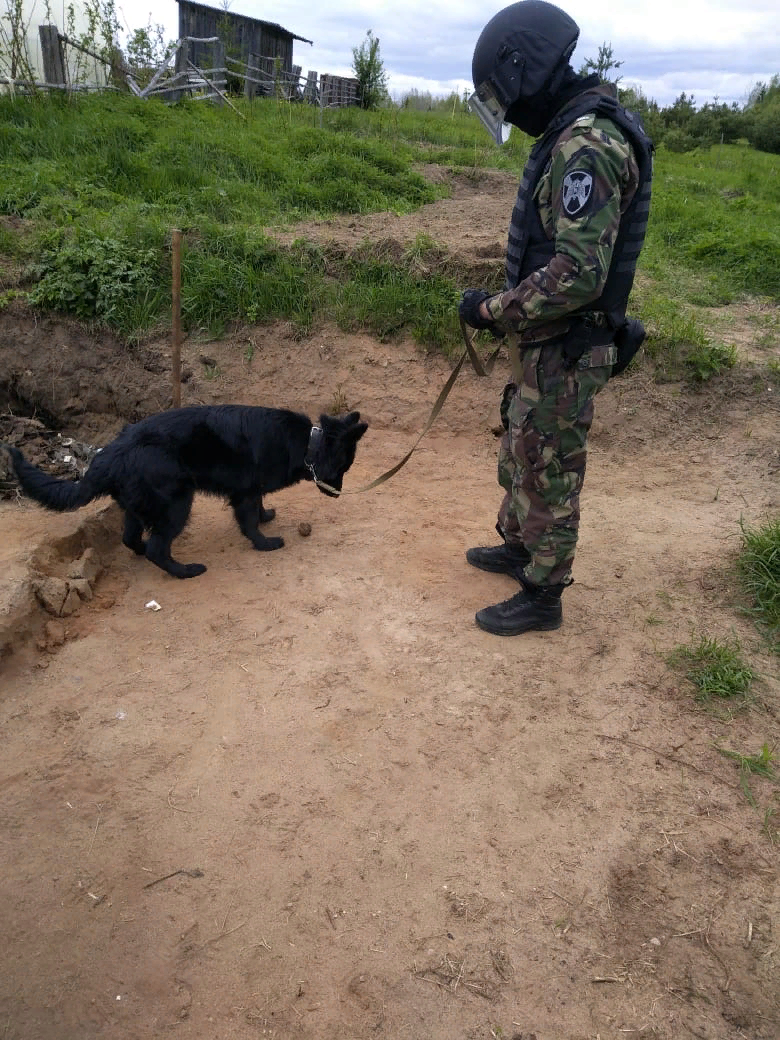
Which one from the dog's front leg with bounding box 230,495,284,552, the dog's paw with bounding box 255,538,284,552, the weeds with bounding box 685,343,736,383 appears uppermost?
the weeds with bounding box 685,343,736,383

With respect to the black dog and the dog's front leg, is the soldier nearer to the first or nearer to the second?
the black dog

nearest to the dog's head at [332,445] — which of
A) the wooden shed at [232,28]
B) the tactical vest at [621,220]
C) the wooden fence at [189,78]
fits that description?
the tactical vest at [621,220]

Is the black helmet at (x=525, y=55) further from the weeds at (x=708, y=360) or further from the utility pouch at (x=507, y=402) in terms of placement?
the weeds at (x=708, y=360)

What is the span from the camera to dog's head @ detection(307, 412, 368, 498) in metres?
4.19

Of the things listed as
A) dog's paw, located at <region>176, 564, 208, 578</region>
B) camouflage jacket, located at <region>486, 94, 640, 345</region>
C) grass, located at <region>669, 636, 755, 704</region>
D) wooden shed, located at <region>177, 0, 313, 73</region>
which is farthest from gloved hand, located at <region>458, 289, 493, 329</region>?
wooden shed, located at <region>177, 0, 313, 73</region>

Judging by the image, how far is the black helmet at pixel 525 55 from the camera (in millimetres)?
2648

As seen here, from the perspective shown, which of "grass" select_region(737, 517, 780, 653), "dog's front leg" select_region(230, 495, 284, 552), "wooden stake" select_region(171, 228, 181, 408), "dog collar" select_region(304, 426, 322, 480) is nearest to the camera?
"grass" select_region(737, 517, 780, 653)

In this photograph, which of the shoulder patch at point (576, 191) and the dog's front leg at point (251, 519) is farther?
the dog's front leg at point (251, 519)

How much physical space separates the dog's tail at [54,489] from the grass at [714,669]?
312 cm

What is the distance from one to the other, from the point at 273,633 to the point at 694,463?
3.45m

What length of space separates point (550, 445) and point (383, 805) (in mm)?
1638

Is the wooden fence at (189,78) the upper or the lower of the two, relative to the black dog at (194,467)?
upper

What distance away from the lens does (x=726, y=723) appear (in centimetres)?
296

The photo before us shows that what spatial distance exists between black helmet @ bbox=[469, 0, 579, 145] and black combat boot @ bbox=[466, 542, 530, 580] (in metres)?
2.10
